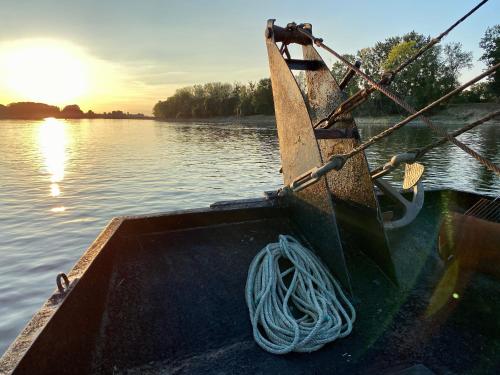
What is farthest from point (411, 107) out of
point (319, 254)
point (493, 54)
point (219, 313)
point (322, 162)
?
point (493, 54)

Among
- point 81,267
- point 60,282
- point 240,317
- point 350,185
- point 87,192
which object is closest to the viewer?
point 60,282

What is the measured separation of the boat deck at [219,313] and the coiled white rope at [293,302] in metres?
0.10

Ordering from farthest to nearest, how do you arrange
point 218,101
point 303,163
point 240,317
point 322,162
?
point 218,101
point 303,163
point 322,162
point 240,317

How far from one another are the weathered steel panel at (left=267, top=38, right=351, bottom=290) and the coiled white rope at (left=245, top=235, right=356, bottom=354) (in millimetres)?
214

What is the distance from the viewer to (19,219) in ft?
33.6

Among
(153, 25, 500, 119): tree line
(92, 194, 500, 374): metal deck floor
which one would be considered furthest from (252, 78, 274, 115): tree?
(92, 194, 500, 374): metal deck floor

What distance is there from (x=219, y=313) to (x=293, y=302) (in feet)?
2.20

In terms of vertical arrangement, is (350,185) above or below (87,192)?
above

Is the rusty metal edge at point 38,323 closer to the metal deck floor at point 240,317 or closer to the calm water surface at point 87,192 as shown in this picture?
the metal deck floor at point 240,317

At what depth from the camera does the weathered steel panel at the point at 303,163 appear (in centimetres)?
369

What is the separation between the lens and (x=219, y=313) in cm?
332

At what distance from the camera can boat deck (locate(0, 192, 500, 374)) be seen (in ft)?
8.86

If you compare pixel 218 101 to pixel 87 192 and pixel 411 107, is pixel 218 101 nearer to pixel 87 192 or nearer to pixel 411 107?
pixel 87 192

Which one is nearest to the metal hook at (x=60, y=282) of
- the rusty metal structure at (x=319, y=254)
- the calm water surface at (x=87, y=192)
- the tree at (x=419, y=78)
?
the rusty metal structure at (x=319, y=254)
